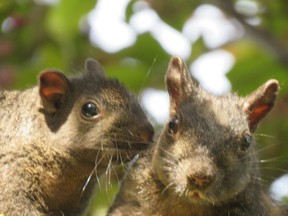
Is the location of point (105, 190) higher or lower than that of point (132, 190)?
lower

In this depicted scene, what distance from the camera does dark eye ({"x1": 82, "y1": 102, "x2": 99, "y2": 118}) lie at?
349 inches

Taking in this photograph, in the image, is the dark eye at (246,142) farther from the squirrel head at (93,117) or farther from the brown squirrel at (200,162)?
the squirrel head at (93,117)

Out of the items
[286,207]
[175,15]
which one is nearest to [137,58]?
[175,15]

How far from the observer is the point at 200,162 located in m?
8.01

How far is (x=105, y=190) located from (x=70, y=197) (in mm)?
1133

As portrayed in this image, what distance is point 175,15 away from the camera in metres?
11.7

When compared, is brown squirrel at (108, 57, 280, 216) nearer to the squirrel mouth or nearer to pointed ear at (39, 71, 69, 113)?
the squirrel mouth

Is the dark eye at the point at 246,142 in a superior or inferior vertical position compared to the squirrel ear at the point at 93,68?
superior

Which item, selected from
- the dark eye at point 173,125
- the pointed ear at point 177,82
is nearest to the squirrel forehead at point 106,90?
the pointed ear at point 177,82

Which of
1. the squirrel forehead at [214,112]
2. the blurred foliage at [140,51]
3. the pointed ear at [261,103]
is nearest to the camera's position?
the squirrel forehead at [214,112]

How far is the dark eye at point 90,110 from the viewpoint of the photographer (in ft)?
29.1

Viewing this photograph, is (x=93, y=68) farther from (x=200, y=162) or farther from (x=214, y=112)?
(x=200, y=162)

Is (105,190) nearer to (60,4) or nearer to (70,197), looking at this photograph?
(70,197)

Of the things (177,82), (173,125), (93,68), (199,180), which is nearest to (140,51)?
(93,68)
